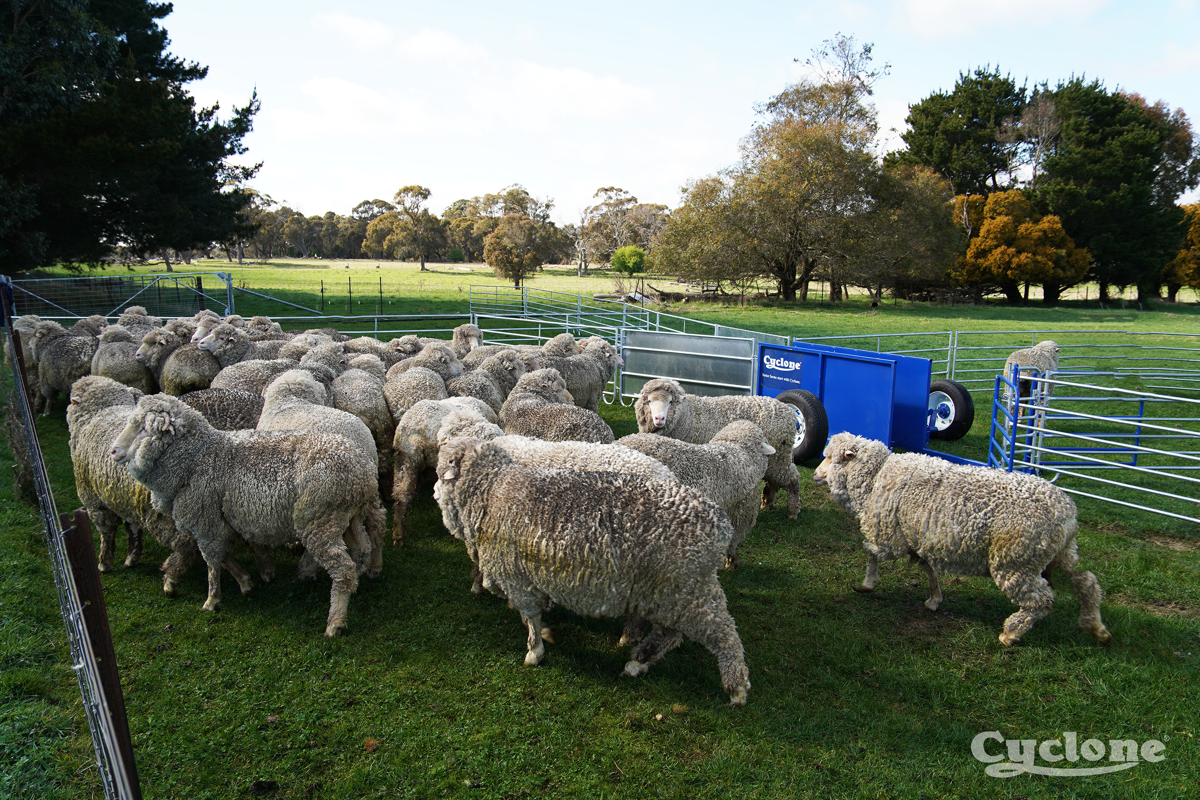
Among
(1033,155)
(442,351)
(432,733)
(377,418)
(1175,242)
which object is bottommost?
(432,733)

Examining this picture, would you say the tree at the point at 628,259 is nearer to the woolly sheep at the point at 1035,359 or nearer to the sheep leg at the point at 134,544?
the woolly sheep at the point at 1035,359

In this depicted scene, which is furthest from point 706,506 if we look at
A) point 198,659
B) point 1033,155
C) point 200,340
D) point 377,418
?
point 1033,155

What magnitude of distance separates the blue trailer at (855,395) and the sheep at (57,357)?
34.9 ft

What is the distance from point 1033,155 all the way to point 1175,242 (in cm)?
1048

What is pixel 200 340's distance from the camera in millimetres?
9844

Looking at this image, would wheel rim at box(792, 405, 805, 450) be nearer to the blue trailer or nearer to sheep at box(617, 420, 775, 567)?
the blue trailer

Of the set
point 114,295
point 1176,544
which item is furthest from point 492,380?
point 114,295

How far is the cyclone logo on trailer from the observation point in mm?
10010

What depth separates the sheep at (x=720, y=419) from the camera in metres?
7.53

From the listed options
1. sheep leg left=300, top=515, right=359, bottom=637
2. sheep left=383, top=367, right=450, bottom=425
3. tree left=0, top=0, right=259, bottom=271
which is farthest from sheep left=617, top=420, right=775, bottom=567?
tree left=0, top=0, right=259, bottom=271

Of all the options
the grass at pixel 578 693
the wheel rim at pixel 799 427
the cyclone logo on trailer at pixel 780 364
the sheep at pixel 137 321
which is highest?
the sheep at pixel 137 321

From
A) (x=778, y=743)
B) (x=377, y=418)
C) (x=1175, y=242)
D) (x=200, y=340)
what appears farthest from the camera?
(x=1175, y=242)

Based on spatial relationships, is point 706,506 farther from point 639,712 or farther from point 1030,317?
point 1030,317

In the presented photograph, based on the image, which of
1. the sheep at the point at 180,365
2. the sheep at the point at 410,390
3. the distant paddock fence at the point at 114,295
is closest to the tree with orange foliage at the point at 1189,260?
the sheep at the point at 410,390
